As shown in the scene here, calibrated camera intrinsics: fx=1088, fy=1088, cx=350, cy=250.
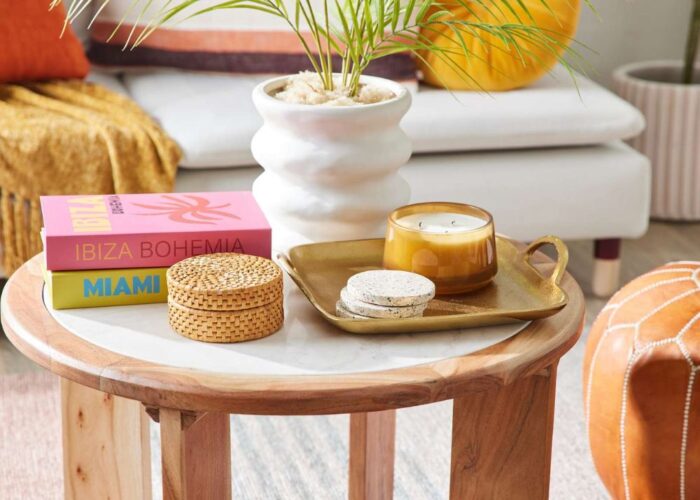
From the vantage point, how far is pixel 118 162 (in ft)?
6.94

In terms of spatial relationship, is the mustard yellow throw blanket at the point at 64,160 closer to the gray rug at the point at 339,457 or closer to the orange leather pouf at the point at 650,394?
the gray rug at the point at 339,457

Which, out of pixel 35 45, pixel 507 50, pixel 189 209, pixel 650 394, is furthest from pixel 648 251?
pixel 189 209

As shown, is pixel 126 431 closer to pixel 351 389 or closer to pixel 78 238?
pixel 78 238

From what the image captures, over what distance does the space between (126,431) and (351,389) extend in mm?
427

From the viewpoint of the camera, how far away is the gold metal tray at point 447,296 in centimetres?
110

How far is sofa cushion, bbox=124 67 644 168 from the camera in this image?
86.4 inches

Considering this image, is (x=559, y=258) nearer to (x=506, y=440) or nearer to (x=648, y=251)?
(x=506, y=440)

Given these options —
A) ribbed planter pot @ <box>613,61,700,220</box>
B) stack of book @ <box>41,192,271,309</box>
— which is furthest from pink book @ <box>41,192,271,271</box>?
ribbed planter pot @ <box>613,61,700,220</box>

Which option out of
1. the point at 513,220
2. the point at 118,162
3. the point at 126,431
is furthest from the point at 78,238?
the point at 513,220

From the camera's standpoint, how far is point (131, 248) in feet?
3.77

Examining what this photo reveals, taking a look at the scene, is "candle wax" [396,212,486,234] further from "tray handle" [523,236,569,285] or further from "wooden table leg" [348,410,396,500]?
"wooden table leg" [348,410,396,500]

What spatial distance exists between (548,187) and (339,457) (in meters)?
0.87

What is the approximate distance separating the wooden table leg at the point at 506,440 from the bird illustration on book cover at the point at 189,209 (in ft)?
1.13

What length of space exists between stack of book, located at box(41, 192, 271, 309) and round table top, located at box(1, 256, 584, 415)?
0.02 m
